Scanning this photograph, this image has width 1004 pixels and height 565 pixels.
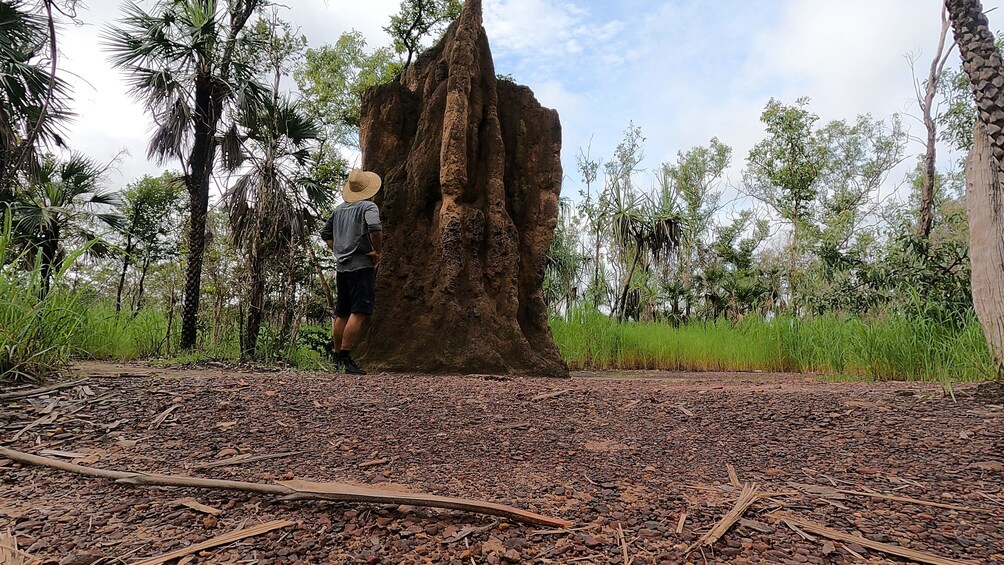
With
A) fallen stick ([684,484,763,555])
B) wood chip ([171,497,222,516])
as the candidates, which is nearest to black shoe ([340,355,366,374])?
wood chip ([171,497,222,516])

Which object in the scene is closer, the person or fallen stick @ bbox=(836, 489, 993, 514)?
fallen stick @ bbox=(836, 489, 993, 514)

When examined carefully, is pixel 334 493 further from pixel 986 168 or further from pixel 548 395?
pixel 986 168

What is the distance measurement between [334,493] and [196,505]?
0.39m

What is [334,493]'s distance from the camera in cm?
150

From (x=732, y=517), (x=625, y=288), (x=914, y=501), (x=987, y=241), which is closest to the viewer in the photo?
(x=732, y=517)

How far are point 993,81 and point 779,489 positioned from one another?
2.64 meters

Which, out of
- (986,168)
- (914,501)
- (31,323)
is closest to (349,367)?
(31,323)

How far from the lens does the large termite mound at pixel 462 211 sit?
16.6ft

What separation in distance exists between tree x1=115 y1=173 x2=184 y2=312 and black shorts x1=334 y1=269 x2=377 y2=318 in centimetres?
1253

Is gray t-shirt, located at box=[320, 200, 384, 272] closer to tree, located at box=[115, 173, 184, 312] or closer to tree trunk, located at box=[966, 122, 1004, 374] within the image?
tree trunk, located at box=[966, 122, 1004, 374]

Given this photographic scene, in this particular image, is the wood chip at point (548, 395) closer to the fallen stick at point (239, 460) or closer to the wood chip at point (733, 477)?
the wood chip at point (733, 477)

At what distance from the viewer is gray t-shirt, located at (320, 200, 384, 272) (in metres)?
4.86

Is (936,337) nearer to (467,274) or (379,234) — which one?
(467,274)

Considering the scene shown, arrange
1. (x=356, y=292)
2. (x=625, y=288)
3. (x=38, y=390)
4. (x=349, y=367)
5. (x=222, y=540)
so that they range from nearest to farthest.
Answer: (x=222, y=540), (x=38, y=390), (x=349, y=367), (x=356, y=292), (x=625, y=288)
